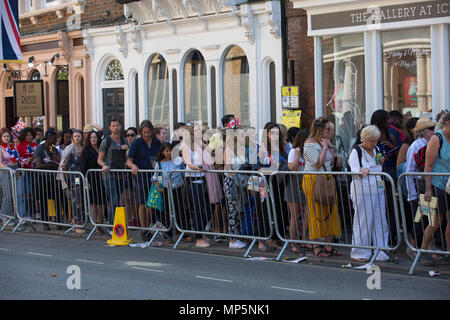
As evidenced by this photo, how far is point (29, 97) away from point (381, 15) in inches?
363

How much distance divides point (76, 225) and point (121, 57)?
8026mm

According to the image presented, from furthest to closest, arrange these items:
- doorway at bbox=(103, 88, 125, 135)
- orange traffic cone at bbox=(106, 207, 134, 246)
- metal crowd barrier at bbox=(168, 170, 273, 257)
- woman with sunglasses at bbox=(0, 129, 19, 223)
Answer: doorway at bbox=(103, 88, 125, 135) < woman with sunglasses at bbox=(0, 129, 19, 223) < orange traffic cone at bbox=(106, 207, 134, 246) < metal crowd barrier at bbox=(168, 170, 273, 257)

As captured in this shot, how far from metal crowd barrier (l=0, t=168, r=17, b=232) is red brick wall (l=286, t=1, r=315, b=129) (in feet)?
18.7

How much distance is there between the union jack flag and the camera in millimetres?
19172

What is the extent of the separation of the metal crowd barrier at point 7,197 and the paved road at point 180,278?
316 cm

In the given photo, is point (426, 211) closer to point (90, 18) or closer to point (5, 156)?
point (5, 156)

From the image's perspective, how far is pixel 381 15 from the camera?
15312mm

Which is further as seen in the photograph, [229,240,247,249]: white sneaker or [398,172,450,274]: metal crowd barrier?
[229,240,247,249]: white sneaker

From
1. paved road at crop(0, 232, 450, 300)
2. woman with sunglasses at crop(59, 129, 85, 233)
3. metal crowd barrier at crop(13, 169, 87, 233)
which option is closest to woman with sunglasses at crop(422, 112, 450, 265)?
paved road at crop(0, 232, 450, 300)

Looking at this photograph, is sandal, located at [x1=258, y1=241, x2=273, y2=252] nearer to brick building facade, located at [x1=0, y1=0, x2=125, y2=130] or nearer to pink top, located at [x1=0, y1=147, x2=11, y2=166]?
pink top, located at [x1=0, y1=147, x2=11, y2=166]

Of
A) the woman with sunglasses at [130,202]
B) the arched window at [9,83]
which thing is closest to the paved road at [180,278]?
the woman with sunglasses at [130,202]

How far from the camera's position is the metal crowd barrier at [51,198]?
1453 cm

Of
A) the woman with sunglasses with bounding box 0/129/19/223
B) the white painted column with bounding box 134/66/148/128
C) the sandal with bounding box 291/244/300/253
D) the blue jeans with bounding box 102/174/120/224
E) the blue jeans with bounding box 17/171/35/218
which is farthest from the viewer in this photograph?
the white painted column with bounding box 134/66/148/128

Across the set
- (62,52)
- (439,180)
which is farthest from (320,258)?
(62,52)
